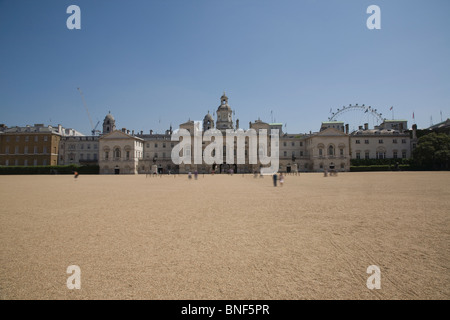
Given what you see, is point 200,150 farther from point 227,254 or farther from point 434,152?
point 227,254

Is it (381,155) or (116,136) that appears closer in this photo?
(116,136)

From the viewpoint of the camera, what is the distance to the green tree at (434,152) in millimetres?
57141

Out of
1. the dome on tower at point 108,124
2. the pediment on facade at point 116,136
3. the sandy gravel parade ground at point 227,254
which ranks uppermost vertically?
the dome on tower at point 108,124

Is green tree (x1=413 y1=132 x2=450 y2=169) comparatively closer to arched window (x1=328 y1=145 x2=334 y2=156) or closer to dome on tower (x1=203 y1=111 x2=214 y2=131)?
arched window (x1=328 y1=145 x2=334 y2=156)

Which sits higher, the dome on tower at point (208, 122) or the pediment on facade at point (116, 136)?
the dome on tower at point (208, 122)

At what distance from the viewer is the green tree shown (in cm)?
5714

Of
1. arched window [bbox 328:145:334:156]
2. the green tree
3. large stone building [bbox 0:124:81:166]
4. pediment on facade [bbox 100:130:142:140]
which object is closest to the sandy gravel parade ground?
the green tree

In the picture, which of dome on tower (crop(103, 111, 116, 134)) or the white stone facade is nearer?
the white stone facade

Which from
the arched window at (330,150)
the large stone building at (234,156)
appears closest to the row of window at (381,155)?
the large stone building at (234,156)

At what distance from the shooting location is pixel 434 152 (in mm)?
57844

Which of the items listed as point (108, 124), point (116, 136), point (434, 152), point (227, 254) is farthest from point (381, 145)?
point (108, 124)

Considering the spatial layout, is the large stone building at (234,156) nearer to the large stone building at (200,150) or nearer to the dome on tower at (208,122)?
the large stone building at (200,150)

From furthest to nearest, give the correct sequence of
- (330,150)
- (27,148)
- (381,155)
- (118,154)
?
(381,155), (118,154), (330,150), (27,148)
